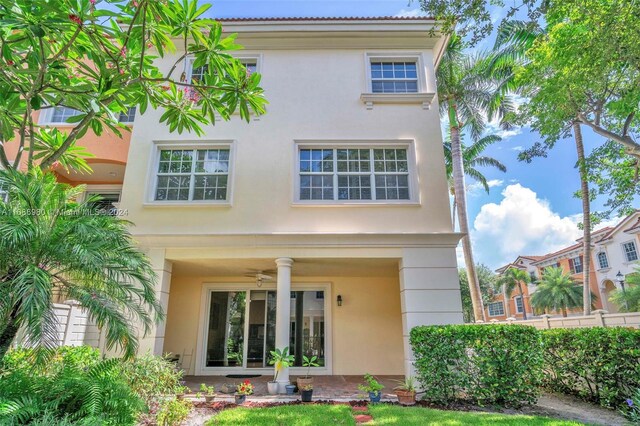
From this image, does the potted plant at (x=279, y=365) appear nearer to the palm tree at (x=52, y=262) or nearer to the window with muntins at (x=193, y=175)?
the palm tree at (x=52, y=262)

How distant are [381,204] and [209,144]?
4995 mm

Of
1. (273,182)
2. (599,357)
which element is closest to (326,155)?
(273,182)

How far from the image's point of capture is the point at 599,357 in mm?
6484

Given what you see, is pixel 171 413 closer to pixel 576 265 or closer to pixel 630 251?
pixel 630 251

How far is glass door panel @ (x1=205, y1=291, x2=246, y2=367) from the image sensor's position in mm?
10430

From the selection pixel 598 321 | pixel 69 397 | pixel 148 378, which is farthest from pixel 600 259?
pixel 69 397

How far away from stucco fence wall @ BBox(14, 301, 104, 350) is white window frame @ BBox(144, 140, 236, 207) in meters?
2.89

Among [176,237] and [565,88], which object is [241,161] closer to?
[176,237]

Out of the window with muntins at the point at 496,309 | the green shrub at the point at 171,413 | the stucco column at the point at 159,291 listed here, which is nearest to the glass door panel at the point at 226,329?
the stucco column at the point at 159,291

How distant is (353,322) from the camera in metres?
10.5

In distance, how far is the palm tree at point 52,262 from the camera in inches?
158

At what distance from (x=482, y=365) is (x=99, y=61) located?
8476 millimetres

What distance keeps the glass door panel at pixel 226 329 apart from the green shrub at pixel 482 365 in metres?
5.91

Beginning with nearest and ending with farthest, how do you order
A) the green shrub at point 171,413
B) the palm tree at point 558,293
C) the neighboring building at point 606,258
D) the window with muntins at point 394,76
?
the green shrub at point 171,413 → the window with muntins at point 394,76 → the neighboring building at point 606,258 → the palm tree at point 558,293
